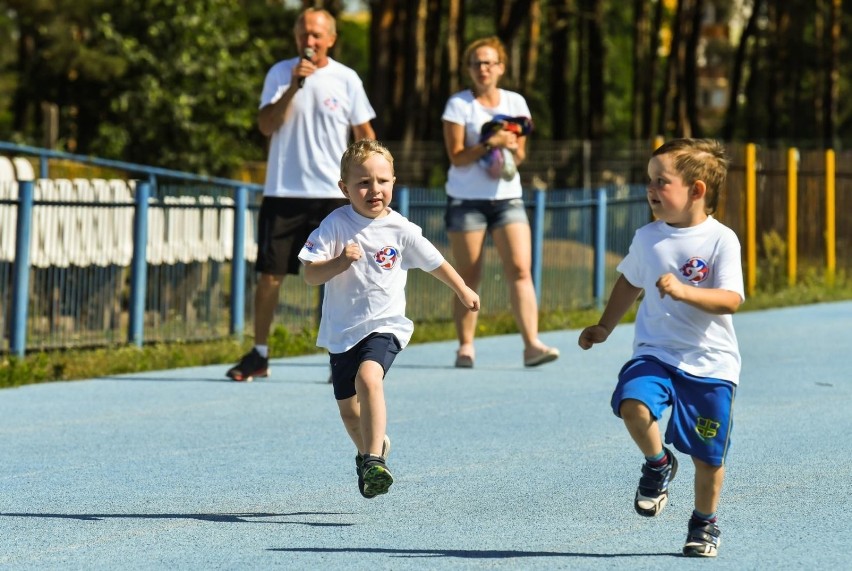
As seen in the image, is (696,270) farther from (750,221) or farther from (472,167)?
(750,221)

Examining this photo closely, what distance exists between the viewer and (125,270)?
12156 mm

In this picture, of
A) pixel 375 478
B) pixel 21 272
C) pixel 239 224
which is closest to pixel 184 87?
pixel 239 224

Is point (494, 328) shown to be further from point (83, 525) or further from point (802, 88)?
point (802, 88)

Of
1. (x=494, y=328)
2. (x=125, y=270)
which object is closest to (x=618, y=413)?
(x=125, y=270)

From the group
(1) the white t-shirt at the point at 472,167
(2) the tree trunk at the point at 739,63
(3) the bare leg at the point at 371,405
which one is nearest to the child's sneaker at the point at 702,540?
(3) the bare leg at the point at 371,405

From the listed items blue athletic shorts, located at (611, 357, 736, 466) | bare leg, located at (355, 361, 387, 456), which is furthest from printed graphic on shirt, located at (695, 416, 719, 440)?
bare leg, located at (355, 361, 387, 456)

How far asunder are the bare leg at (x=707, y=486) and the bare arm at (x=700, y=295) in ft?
1.60

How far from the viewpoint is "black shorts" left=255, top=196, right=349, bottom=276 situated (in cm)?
948

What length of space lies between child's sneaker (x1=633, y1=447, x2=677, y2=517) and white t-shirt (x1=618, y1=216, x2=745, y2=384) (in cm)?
34

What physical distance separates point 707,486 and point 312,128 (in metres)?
4.78

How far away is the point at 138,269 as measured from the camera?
469 inches

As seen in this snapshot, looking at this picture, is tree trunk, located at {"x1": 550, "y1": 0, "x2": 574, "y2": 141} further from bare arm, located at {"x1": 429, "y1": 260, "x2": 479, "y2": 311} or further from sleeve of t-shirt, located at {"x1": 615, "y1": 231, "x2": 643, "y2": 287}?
sleeve of t-shirt, located at {"x1": 615, "y1": 231, "x2": 643, "y2": 287}

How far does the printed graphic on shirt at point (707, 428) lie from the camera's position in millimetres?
5156

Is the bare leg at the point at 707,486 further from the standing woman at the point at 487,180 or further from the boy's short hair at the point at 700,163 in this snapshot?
the standing woman at the point at 487,180
